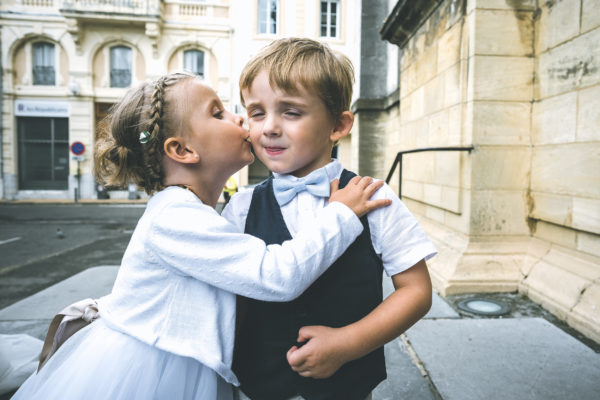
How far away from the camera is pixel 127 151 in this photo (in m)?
1.31

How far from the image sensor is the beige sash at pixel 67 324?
1349mm

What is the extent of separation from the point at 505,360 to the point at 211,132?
210 centimetres

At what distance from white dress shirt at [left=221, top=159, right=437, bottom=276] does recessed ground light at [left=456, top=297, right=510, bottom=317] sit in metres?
2.17

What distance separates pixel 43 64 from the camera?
17.3 meters

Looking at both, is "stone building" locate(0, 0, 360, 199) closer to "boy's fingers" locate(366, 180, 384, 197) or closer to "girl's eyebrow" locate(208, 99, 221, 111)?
"girl's eyebrow" locate(208, 99, 221, 111)

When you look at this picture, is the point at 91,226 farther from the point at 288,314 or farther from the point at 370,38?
the point at 288,314

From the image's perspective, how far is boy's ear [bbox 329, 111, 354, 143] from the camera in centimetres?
123

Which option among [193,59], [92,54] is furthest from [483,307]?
[92,54]

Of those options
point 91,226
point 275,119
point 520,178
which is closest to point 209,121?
point 275,119

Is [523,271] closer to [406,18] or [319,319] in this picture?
[319,319]

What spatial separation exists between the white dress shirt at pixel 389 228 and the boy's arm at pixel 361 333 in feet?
0.19

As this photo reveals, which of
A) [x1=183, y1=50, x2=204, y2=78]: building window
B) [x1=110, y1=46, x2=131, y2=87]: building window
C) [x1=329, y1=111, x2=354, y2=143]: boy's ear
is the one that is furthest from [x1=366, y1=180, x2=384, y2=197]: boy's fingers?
[x1=110, y1=46, x2=131, y2=87]: building window

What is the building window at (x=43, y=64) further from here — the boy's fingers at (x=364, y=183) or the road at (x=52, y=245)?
the boy's fingers at (x=364, y=183)

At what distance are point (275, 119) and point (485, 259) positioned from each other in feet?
9.67
